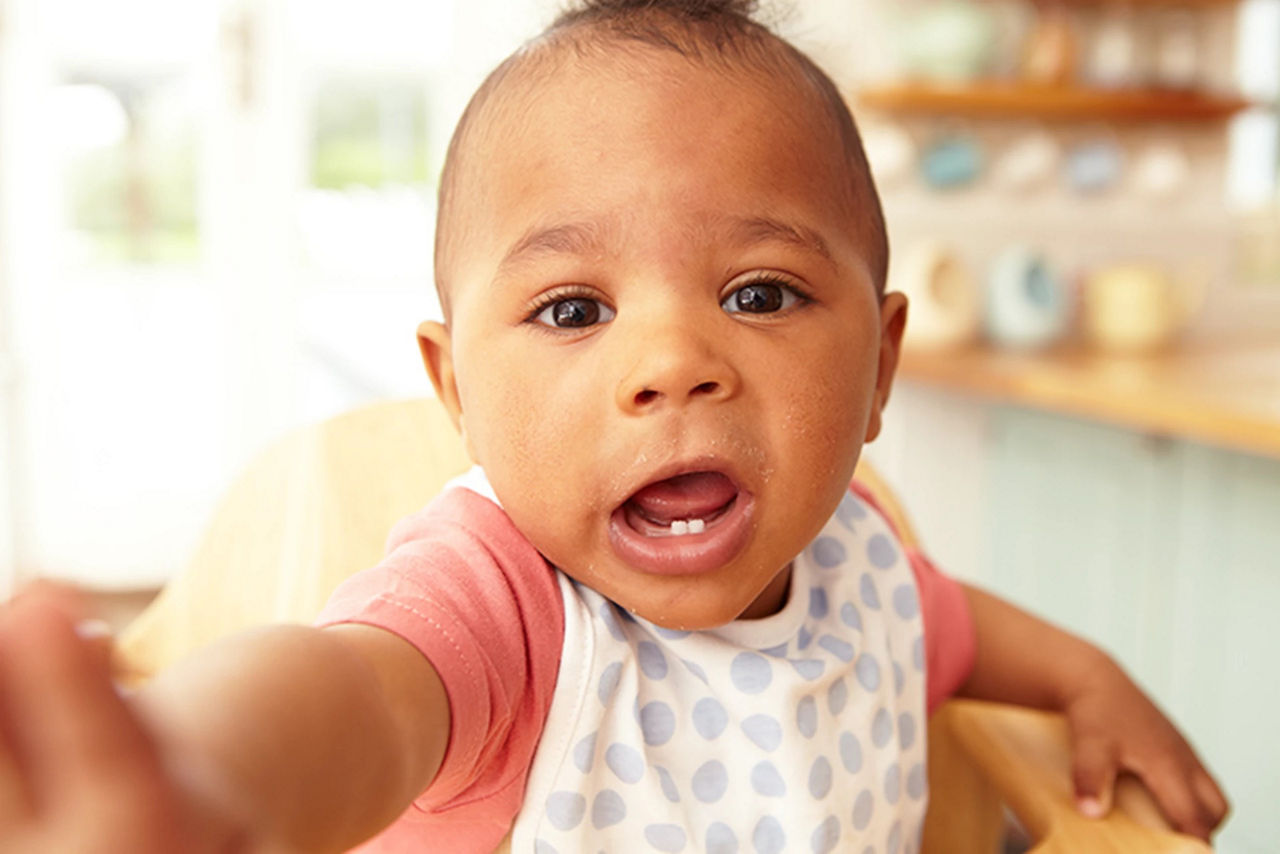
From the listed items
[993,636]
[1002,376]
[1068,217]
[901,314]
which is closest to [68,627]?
[901,314]

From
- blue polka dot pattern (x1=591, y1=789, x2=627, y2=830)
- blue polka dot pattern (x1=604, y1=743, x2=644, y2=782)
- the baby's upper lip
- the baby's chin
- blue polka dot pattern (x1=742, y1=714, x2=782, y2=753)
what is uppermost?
the baby's upper lip

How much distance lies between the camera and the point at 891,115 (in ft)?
8.58

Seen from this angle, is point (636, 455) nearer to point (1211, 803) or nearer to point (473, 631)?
point (473, 631)

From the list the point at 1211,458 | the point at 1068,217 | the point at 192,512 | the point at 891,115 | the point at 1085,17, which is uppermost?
the point at 1085,17

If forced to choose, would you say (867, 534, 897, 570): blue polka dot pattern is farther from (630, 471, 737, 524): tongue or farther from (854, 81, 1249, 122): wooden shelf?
(854, 81, 1249, 122): wooden shelf

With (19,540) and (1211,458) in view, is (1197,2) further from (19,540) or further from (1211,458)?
(19,540)

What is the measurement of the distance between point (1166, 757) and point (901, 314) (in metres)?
0.33

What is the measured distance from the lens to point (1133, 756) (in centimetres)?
79

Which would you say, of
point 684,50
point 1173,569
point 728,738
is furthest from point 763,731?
point 1173,569

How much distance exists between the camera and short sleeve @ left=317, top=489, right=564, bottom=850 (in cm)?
50

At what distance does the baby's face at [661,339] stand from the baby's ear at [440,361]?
65mm

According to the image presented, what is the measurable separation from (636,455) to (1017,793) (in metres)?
0.41

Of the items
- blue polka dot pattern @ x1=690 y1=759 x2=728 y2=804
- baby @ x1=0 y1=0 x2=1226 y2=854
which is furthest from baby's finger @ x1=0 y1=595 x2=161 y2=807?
blue polka dot pattern @ x1=690 y1=759 x2=728 y2=804

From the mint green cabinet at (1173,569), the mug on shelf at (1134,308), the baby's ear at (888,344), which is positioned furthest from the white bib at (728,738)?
the mug on shelf at (1134,308)
